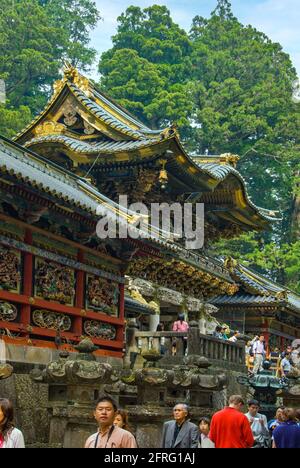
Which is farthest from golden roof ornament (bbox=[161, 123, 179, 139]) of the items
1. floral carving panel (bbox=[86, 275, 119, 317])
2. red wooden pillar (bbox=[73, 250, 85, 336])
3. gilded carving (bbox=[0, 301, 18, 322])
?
gilded carving (bbox=[0, 301, 18, 322])

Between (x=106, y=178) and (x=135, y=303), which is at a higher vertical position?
(x=106, y=178)

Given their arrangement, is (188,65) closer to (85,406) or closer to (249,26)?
(249,26)

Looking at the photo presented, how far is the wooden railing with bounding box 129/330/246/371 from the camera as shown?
792 inches

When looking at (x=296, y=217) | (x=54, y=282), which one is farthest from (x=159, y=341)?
(x=296, y=217)

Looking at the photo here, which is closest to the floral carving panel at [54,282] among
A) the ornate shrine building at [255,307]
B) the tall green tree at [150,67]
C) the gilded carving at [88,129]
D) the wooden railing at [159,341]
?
the wooden railing at [159,341]

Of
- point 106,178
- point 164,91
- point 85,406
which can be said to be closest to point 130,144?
point 106,178

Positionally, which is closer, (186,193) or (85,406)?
(85,406)

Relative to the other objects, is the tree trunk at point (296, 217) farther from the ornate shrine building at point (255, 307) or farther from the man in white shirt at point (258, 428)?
the man in white shirt at point (258, 428)

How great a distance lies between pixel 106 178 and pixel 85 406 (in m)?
14.6

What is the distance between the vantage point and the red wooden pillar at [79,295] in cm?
1927

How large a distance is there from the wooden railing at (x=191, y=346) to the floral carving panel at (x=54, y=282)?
7.54 ft

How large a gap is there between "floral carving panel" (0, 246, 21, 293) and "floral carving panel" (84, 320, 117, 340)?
3.26 meters

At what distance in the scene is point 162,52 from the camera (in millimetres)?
64438

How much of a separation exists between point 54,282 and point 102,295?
261 cm
